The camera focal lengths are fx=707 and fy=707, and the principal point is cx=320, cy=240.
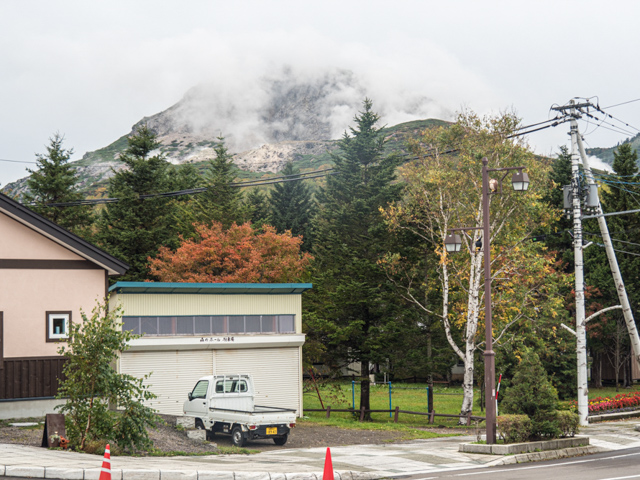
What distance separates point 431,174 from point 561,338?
1815 cm

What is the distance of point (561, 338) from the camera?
43938 millimetres

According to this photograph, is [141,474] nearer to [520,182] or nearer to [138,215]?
[520,182]

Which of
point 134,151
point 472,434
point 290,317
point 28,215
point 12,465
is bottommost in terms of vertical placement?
point 472,434

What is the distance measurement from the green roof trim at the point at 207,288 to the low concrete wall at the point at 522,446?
13110 millimetres

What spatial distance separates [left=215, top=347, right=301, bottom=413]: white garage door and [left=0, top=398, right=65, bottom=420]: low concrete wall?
7.56 meters

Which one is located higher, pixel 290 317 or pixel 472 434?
pixel 290 317

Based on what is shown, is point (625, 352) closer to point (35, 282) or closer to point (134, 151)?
point (134, 151)

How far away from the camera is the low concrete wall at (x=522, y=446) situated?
61.9 ft

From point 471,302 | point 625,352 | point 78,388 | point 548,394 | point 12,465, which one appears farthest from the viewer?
point 625,352

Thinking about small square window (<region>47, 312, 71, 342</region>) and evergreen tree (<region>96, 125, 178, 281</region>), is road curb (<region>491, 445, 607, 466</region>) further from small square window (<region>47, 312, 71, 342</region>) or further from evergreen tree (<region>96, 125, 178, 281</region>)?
evergreen tree (<region>96, 125, 178, 281</region>)

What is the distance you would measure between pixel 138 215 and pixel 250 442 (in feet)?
117

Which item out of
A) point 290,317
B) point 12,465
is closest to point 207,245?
point 290,317

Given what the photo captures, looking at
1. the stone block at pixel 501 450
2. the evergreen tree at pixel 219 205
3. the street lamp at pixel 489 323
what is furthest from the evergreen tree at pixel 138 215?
the stone block at pixel 501 450

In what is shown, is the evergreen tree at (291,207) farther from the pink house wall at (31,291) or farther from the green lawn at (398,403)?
the pink house wall at (31,291)
